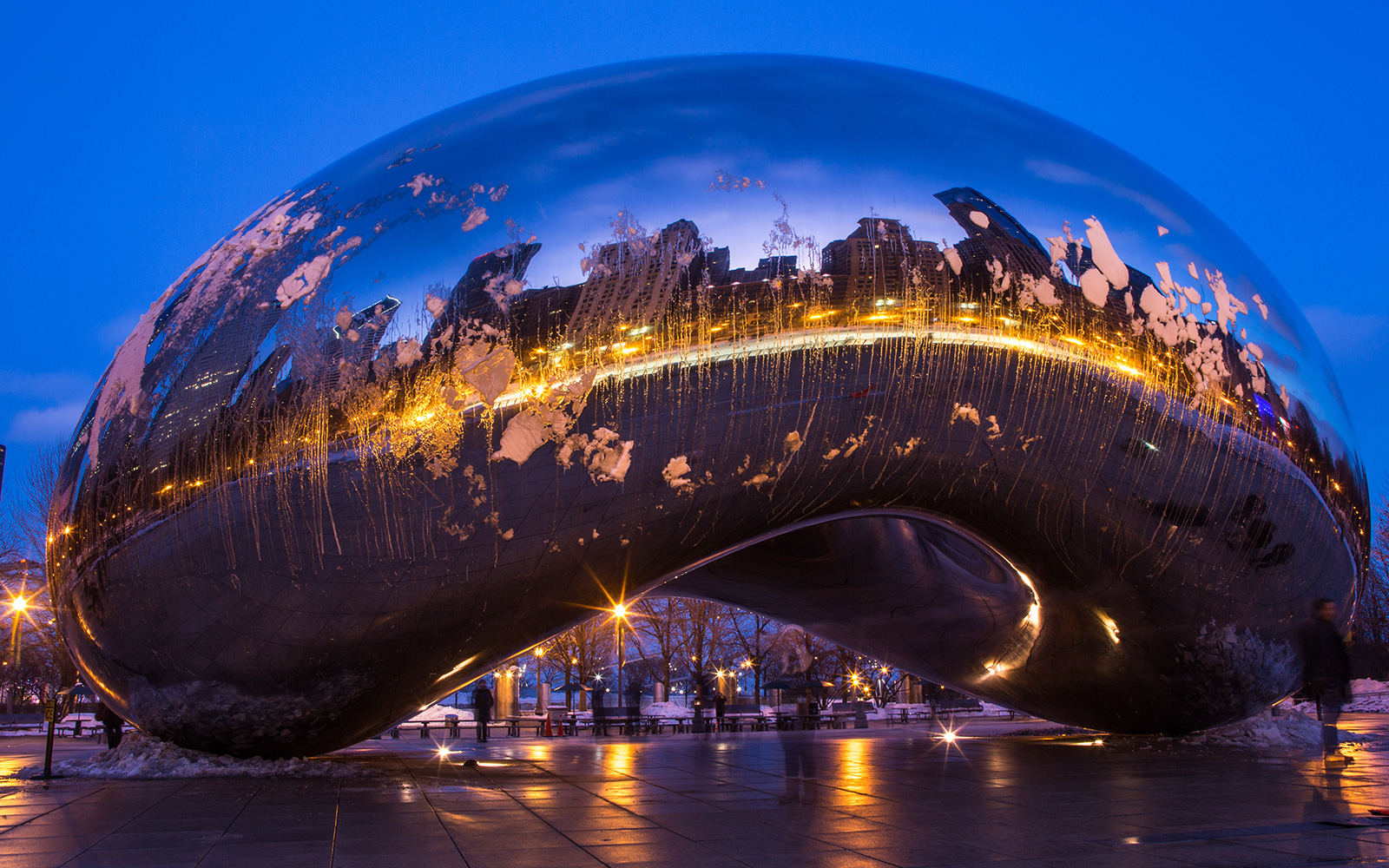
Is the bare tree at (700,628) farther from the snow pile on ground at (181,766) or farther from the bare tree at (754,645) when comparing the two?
the snow pile on ground at (181,766)

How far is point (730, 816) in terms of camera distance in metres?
5.55

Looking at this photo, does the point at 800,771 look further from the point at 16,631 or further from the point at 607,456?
the point at 16,631

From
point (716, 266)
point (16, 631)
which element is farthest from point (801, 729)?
point (16, 631)

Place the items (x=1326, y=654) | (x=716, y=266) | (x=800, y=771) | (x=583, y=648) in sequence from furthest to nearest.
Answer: (x=583, y=648) < (x=1326, y=654) < (x=800, y=771) < (x=716, y=266)

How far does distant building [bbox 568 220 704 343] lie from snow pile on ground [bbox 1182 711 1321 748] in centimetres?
A: 682

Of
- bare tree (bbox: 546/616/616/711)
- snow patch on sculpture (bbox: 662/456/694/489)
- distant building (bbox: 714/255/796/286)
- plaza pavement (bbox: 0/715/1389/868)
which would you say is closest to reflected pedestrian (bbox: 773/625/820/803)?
plaza pavement (bbox: 0/715/1389/868)

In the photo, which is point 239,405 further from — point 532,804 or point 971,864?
point 971,864

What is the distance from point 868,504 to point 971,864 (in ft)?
11.5

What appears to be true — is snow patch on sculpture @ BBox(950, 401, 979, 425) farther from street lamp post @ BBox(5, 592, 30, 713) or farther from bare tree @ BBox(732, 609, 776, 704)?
bare tree @ BBox(732, 609, 776, 704)

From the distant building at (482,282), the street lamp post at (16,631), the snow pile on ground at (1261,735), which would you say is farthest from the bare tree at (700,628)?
the distant building at (482,282)

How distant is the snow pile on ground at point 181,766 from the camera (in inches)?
291

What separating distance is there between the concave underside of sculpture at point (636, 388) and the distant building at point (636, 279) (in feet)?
0.06

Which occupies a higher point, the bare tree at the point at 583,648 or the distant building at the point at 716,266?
the distant building at the point at 716,266

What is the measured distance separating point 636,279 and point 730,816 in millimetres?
3199
